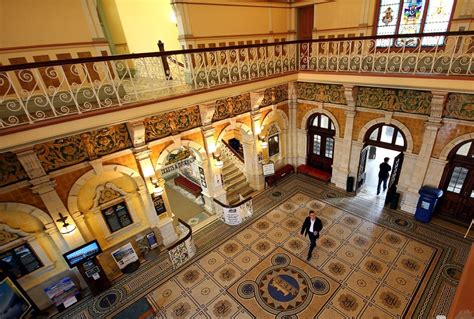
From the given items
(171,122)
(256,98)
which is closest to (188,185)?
(171,122)

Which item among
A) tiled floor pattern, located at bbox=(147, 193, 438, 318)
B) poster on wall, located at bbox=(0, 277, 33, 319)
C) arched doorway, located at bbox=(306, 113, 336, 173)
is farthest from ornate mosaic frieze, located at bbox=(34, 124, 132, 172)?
arched doorway, located at bbox=(306, 113, 336, 173)

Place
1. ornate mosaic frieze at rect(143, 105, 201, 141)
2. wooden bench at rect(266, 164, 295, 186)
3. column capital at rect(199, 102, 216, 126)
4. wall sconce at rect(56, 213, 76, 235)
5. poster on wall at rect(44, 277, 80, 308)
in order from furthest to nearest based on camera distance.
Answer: wooden bench at rect(266, 164, 295, 186)
column capital at rect(199, 102, 216, 126)
ornate mosaic frieze at rect(143, 105, 201, 141)
poster on wall at rect(44, 277, 80, 308)
wall sconce at rect(56, 213, 76, 235)

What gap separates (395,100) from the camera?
7820 mm

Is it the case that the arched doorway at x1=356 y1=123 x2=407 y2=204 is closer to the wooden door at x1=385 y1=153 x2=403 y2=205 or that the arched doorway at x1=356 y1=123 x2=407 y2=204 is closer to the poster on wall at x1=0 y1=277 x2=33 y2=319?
the wooden door at x1=385 y1=153 x2=403 y2=205

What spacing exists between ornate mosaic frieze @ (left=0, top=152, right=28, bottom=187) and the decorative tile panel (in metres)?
1.33

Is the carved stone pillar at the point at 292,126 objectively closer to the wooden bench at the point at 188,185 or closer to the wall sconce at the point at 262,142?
the wall sconce at the point at 262,142

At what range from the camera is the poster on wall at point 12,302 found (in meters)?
5.41

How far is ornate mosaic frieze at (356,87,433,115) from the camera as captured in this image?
7312mm

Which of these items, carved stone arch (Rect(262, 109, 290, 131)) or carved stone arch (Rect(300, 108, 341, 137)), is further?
carved stone arch (Rect(262, 109, 290, 131))

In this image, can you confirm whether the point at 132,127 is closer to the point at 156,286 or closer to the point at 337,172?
the point at 156,286

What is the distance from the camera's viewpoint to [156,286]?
22.6 feet

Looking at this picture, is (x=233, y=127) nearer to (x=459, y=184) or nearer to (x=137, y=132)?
(x=137, y=132)

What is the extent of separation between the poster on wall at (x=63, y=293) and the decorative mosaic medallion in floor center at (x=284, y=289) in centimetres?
413

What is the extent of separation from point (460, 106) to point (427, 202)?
2924 mm
